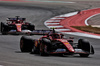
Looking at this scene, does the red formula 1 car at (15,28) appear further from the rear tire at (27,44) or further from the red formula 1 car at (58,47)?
the red formula 1 car at (58,47)

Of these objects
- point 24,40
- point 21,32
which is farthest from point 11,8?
point 24,40

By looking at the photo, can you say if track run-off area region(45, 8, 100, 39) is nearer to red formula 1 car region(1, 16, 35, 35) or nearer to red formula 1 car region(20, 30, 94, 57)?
red formula 1 car region(1, 16, 35, 35)

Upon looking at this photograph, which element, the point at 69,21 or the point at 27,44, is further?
the point at 69,21

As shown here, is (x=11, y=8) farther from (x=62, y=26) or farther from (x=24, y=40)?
(x=24, y=40)

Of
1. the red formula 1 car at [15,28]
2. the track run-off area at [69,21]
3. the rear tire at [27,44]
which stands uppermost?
the rear tire at [27,44]

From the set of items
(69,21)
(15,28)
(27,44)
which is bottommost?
(69,21)

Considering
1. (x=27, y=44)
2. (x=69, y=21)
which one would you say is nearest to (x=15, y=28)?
(x=27, y=44)

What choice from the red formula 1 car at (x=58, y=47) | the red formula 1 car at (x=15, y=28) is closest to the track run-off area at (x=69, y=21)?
the red formula 1 car at (x=15, y=28)

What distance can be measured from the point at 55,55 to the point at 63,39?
781 mm

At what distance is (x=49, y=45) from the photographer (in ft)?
44.2

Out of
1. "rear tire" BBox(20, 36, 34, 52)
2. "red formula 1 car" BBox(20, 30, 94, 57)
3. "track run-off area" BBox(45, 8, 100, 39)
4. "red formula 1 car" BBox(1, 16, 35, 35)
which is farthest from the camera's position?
"track run-off area" BBox(45, 8, 100, 39)

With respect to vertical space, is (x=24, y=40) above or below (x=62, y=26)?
above

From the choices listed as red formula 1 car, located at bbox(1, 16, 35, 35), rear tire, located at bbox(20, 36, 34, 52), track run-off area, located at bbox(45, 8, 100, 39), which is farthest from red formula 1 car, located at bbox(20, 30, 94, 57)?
track run-off area, located at bbox(45, 8, 100, 39)

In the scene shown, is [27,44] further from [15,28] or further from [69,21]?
[69,21]
